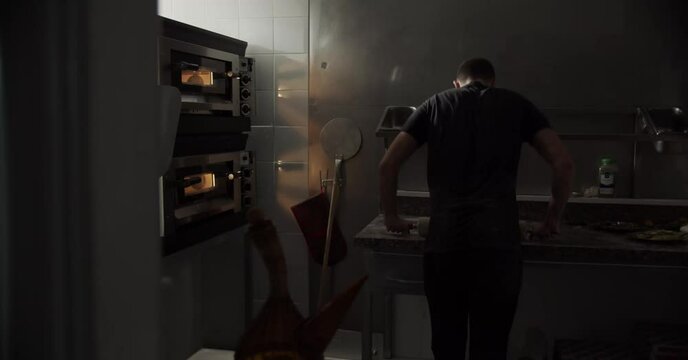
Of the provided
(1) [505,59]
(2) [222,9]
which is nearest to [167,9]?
(2) [222,9]

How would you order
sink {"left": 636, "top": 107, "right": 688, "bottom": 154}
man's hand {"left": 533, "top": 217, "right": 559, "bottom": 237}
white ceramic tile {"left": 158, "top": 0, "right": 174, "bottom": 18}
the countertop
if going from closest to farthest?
the countertop
man's hand {"left": 533, "top": 217, "right": 559, "bottom": 237}
sink {"left": 636, "top": 107, "right": 688, "bottom": 154}
white ceramic tile {"left": 158, "top": 0, "right": 174, "bottom": 18}

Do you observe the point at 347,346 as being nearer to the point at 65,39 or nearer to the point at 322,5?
the point at 322,5

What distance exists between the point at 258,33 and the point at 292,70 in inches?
7.2

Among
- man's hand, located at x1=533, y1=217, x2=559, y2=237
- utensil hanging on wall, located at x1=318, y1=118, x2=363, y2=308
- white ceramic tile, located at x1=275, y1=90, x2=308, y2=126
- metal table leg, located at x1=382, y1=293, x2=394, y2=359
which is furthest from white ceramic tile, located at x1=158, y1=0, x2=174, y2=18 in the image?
man's hand, located at x1=533, y1=217, x2=559, y2=237

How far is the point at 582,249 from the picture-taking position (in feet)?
5.48

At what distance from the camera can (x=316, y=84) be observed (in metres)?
2.46

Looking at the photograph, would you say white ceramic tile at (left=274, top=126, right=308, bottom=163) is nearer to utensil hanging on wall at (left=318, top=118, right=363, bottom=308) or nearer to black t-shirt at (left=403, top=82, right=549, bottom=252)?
utensil hanging on wall at (left=318, top=118, right=363, bottom=308)

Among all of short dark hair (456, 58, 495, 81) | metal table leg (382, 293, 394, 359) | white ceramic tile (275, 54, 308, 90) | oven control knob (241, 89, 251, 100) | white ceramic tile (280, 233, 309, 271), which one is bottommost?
metal table leg (382, 293, 394, 359)

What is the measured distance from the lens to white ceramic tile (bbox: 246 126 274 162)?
2480 millimetres

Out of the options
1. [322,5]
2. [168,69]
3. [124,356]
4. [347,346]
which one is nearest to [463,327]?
[347,346]

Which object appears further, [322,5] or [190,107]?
[322,5]

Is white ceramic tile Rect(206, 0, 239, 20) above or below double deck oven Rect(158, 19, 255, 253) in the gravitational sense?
above

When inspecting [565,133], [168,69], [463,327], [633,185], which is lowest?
[463,327]

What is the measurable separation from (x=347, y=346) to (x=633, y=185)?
1.13m
